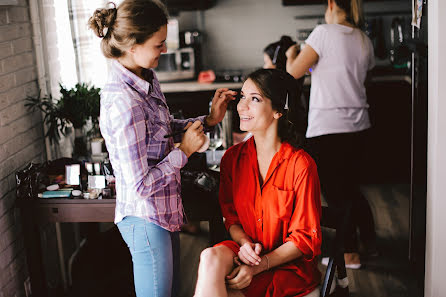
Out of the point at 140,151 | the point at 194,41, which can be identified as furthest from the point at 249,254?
the point at 194,41

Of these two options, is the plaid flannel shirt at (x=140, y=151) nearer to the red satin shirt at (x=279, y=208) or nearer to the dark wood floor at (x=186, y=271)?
the red satin shirt at (x=279, y=208)

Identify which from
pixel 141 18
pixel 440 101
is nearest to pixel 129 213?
pixel 141 18

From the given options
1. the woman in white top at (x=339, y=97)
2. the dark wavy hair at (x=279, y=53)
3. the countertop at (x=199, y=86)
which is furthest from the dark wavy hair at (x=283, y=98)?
the countertop at (x=199, y=86)

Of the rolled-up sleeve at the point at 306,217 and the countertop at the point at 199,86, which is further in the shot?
→ the countertop at the point at 199,86

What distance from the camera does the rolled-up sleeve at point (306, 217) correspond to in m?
1.83

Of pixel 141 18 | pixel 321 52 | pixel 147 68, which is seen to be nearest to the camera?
pixel 141 18

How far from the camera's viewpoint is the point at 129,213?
1823 millimetres

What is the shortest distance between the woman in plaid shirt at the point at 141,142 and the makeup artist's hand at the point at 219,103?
1.02 feet

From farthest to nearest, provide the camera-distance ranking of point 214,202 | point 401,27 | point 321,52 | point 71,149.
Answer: point 401,27 < point 71,149 < point 321,52 < point 214,202

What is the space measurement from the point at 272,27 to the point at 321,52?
233cm

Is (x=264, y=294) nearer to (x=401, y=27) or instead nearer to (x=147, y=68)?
(x=147, y=68)

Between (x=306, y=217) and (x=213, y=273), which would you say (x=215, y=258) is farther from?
(x=306, y=217)

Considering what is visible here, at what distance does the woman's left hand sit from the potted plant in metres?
1.40

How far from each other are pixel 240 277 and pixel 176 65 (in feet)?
11.2
